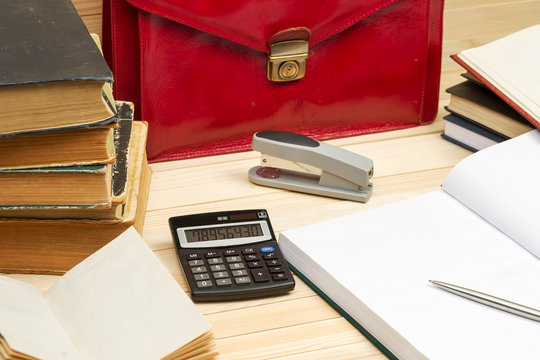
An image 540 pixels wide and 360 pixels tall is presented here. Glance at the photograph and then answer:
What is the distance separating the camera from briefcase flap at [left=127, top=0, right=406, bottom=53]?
84cm

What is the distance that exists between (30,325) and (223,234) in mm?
225

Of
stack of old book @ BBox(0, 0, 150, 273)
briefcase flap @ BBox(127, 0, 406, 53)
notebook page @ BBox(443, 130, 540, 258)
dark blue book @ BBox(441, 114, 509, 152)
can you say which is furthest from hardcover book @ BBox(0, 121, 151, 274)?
dark blue book @ BBox(441, 114, 509, 152)

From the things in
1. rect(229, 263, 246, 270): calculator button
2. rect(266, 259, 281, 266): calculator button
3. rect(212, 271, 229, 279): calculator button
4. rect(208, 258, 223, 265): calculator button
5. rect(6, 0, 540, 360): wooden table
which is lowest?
rect(6, 0, 540, 360): wooden table

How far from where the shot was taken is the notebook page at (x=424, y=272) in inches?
23.5

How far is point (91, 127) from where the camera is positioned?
65 cm

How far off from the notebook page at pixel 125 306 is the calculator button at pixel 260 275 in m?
0.10

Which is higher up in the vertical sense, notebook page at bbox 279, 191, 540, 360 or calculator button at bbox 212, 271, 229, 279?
notebook page at bbox 279, 191, 540, 360

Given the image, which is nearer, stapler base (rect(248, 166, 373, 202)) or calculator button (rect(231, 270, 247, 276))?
calculator button (rect(231, 270, 247, 276))

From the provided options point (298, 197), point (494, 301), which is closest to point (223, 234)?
point (298, 197)

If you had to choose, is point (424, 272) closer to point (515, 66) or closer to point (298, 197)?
point (298, 197)

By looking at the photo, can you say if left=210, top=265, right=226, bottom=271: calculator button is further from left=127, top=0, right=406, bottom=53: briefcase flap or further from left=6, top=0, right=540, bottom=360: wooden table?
left=127, top=0, right=406, bottom=53: briefcase flap

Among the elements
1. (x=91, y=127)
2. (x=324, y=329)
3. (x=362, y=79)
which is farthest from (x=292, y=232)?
(x=362, y=79)

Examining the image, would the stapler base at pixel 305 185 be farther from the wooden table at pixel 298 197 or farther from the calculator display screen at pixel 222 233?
the calculator display screen at pixel 222 233

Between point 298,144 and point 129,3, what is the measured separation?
9.6 inches
